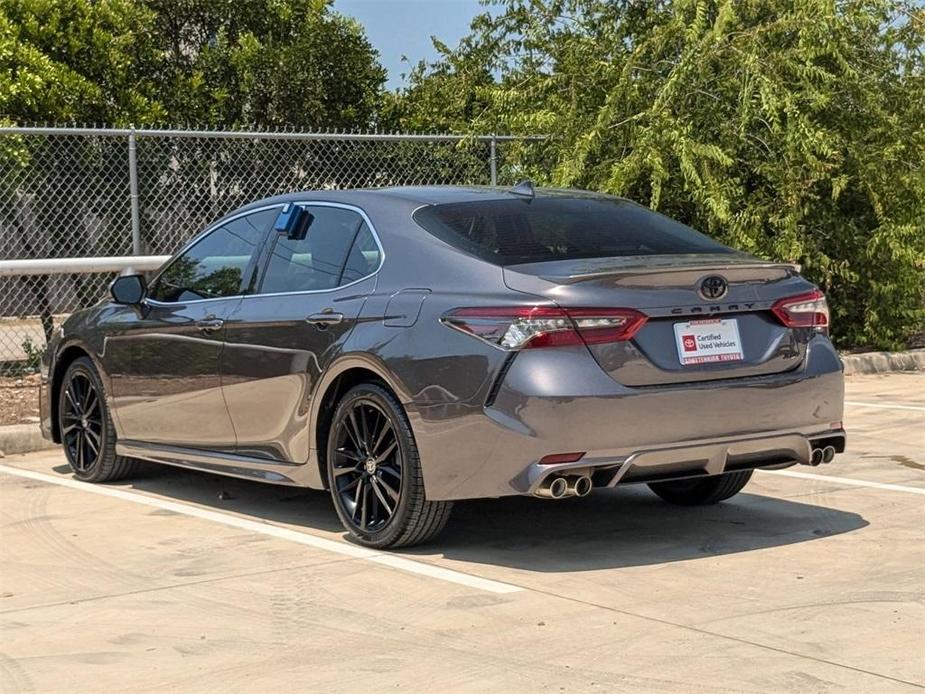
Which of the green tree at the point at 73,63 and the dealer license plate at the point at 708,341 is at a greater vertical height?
the green tree at the point at 73,63

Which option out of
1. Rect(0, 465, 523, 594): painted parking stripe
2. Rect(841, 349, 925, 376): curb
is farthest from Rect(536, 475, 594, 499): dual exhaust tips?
Rect(841, 349, 925, 376): curb

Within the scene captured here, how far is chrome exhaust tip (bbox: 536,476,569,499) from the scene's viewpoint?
20.1 feet

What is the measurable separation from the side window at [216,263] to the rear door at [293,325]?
0.19 metres

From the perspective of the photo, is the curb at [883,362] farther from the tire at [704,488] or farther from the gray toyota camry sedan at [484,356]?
the gray toyota camry sedan at [484,356]

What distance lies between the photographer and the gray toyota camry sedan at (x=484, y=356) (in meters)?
6.15

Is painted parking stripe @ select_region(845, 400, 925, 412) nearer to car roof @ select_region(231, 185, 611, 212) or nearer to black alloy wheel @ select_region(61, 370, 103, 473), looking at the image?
car roof @ select_region(231, 185, 611, 212)

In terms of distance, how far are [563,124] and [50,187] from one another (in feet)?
15.1

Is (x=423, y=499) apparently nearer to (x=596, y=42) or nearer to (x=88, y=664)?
(x=88, y=664)

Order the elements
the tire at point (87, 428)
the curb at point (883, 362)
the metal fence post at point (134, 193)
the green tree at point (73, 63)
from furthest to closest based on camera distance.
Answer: the green tree at point (73, 63) < the curb at point (883, 362) < the metal fence post at point (134, 193) < the tire at point (87, 428)

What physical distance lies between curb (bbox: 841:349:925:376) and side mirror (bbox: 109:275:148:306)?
23.7 feet

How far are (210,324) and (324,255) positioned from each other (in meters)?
0.85

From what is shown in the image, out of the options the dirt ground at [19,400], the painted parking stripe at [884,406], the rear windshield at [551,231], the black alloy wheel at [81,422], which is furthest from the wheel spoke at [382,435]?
the painted parking stripe at [884,406]

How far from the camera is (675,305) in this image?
6305mm

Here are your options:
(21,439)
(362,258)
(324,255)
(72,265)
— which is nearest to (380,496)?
(362,258)
